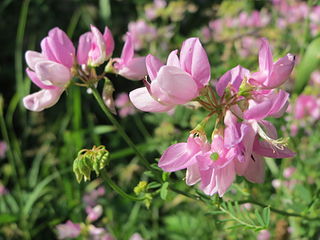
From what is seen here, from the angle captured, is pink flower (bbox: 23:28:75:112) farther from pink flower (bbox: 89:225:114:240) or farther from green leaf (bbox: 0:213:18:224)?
green leaf (bbox: 0:213:18:224)

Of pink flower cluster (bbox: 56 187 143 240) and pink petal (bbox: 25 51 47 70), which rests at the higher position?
pink petal (bbox: 25 51 47 70)

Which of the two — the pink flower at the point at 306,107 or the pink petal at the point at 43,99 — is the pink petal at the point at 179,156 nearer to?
the pink petal at the point at 43,99

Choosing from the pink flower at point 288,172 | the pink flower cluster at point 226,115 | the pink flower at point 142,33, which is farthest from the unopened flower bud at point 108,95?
the pink flower at point 142,33

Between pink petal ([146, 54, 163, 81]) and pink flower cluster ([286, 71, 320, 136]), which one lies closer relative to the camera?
pink petal ([146, 54, 163, 81])

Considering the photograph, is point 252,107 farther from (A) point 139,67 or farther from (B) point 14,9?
(B) point 14,9

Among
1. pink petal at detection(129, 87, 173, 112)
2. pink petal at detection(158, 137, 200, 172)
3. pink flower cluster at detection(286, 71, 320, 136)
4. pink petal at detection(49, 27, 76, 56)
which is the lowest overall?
pink flower cluster at detection(286, 71, 320, 136)

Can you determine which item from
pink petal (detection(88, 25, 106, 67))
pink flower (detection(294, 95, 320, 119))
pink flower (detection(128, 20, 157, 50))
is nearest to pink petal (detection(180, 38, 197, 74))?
pink petal (detection(88, 25, 106, 67))

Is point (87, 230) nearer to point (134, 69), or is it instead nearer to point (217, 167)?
point (134, 69)

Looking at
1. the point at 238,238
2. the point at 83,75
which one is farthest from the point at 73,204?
the point at 83,75
